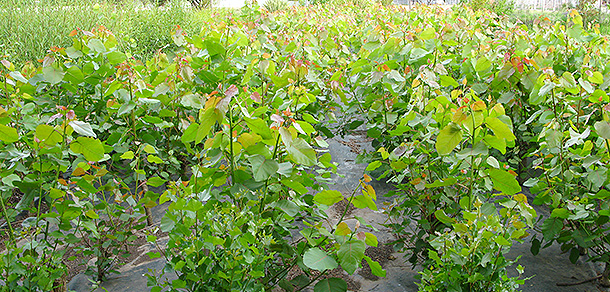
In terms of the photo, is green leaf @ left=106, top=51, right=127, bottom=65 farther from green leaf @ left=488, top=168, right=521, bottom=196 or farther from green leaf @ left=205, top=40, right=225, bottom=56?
green leaf @ left=488, top=168, right=521, bottom=196

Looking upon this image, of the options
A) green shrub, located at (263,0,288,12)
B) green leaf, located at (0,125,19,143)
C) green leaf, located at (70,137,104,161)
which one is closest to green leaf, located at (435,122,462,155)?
green leaf, located at (70,137,104,161)

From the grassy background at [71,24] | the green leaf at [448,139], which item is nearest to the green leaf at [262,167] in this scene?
the green leaf at [448,139]

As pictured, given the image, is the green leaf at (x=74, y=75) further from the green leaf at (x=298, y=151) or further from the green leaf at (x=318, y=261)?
the green leaf at (x=318, y=261)

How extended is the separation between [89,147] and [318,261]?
2.75 ft

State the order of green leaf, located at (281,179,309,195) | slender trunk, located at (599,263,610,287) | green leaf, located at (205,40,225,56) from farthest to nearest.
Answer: green leaf, located at (205,40,225,56) → slender trunk, located at (599,263,610,287) → green leaf, located at (281,179,309,195)

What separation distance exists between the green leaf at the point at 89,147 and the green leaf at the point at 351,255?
85 centimetres

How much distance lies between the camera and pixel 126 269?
2.17 metres

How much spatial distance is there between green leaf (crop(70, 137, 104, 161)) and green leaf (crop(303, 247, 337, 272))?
76 cm

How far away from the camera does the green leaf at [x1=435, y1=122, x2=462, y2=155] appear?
4.55ft

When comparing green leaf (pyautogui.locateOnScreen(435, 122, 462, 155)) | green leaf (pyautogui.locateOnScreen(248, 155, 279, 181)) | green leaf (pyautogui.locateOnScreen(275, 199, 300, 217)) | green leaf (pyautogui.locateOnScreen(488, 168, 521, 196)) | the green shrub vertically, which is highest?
green leaf (pyautogui.locateOnScreen(435, 122, 462, 155))

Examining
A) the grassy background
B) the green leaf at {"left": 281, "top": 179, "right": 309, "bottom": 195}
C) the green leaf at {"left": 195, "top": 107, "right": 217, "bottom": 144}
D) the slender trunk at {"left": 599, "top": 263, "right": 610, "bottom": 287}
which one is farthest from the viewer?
the grassy background

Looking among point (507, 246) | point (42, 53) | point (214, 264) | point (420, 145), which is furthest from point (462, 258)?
point (42, 53)

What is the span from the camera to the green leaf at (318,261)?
1.28 metres

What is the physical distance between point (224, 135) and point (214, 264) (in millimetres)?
446
